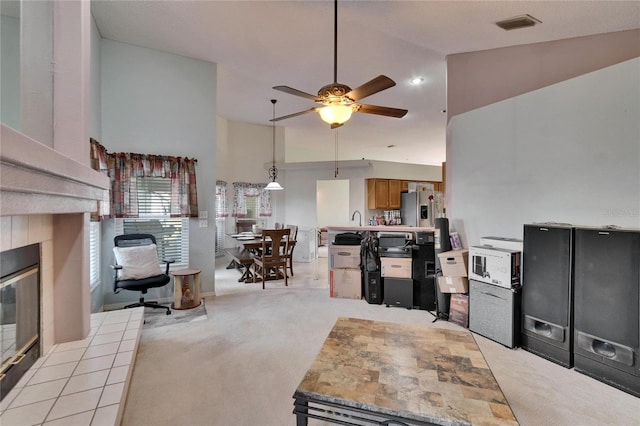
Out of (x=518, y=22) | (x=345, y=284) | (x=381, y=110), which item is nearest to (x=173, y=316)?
(x=345, y=284)

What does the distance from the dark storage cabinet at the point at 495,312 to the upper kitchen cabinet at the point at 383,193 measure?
4.54m

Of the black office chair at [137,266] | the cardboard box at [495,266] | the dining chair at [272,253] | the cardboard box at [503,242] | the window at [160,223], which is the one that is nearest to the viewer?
the cardboard box at [495,266]

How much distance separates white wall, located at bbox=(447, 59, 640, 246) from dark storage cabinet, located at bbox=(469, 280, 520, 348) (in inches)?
25.9

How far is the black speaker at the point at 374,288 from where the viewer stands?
4074 mm

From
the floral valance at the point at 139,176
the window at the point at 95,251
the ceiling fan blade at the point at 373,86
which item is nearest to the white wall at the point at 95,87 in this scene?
the floral valance at the point at 139,176

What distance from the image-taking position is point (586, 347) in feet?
7.56

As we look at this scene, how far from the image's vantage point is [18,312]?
5.73ft

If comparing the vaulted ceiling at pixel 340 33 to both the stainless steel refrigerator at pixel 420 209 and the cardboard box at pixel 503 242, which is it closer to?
the cardboard box at pixel 503 242

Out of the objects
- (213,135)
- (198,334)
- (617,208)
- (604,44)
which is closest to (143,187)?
(213,135)

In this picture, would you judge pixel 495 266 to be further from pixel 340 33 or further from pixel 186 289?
pixel 186 289

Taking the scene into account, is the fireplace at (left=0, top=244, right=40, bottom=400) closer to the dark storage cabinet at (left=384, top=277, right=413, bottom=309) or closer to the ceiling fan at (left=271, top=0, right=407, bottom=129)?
the ceiling fan at (left=271, top=0, right=407, bottom=129)

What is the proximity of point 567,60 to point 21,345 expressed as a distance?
5307 mm

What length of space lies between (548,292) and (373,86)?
2.42 meters

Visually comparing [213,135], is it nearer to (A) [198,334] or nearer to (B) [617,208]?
(A) [198,334]
